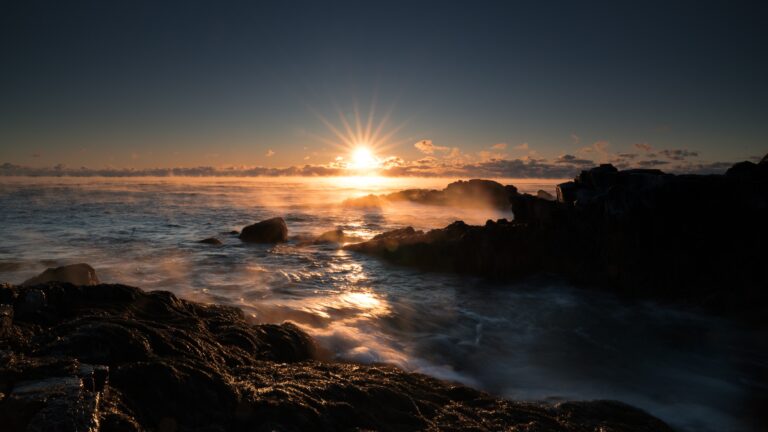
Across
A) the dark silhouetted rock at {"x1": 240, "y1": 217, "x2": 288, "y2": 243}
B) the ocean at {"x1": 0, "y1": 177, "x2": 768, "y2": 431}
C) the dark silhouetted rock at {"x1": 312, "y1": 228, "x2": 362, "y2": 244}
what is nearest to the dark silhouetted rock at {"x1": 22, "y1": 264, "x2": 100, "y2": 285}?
the ocean at {"x1": 0, "y1": 177, "x2": 768, "y2": 431}

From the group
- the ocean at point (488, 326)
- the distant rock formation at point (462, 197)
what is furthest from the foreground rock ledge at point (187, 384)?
the distant rock formation at point (462, 197)

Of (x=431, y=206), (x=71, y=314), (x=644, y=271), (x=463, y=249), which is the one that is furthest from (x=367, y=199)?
(x=71, y=314)

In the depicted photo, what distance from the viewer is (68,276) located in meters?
10.1

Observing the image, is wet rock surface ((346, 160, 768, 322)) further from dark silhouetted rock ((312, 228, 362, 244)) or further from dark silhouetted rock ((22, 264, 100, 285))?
dark silhouetted rock ((22, 264, 100, 285))

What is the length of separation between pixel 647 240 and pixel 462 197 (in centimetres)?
4488

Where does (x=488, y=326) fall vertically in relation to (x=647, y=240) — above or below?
below

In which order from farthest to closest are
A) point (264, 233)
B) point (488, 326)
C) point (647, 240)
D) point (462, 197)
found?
point (462, 197) < point (264, 233) < point (647, 240) < point (488, 326)

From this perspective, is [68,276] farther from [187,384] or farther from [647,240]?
[647,240]

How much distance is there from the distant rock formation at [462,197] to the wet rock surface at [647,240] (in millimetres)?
34796

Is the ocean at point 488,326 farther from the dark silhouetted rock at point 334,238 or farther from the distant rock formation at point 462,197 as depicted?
the distant rock formation at point 462,197

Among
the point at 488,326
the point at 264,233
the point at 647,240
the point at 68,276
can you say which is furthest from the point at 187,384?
the point at 264,233

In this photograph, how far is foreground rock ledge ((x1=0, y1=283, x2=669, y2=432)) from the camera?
9.87ft

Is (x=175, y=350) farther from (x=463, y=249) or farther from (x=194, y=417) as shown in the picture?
(x=463, y=249)

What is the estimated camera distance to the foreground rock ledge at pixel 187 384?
9.87ft
